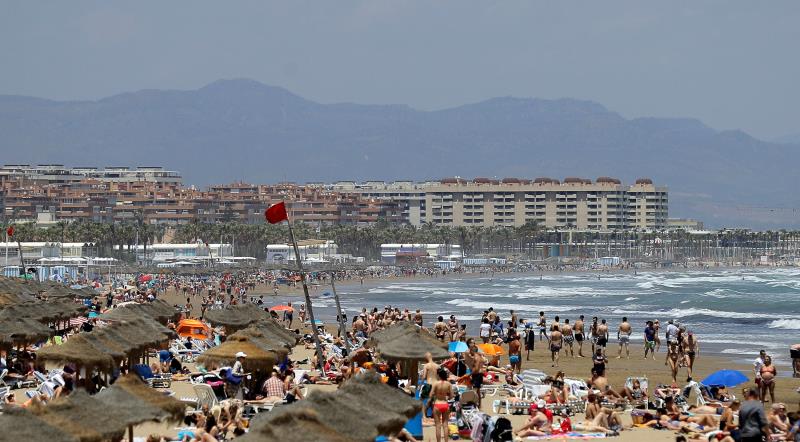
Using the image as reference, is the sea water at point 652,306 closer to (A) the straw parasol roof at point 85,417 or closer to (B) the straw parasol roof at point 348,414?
(B) the straw parasol roof at point 348,414

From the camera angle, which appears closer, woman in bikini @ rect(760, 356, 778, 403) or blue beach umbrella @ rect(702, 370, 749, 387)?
blue beach umbrella @ rect(702, 370, 749, 387)

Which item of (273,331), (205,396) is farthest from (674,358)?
(205,396)

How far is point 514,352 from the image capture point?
1016 inches

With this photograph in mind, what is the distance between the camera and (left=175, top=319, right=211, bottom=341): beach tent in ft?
98.9

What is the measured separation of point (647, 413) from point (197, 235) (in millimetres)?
120431

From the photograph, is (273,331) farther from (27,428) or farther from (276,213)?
(27,428)

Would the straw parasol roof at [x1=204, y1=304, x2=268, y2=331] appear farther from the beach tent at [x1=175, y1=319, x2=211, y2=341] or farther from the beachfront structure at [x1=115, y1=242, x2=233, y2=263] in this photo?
the beachfront structure at [x1=115, y1=242, x2=233, y2=263]

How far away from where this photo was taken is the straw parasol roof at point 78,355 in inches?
707

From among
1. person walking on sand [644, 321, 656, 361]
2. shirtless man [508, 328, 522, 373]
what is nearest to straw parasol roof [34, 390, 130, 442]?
shirtless man [508, 328, 522, 373]

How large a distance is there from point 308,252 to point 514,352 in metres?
111

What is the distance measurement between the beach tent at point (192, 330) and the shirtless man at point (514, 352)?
736 cm

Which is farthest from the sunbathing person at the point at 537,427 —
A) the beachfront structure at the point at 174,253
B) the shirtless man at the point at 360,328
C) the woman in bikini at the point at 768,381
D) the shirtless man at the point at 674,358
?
the beachfront structure at the point at 174,253

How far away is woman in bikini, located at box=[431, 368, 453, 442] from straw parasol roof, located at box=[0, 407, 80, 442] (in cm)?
525

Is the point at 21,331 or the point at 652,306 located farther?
the point at 652,306
